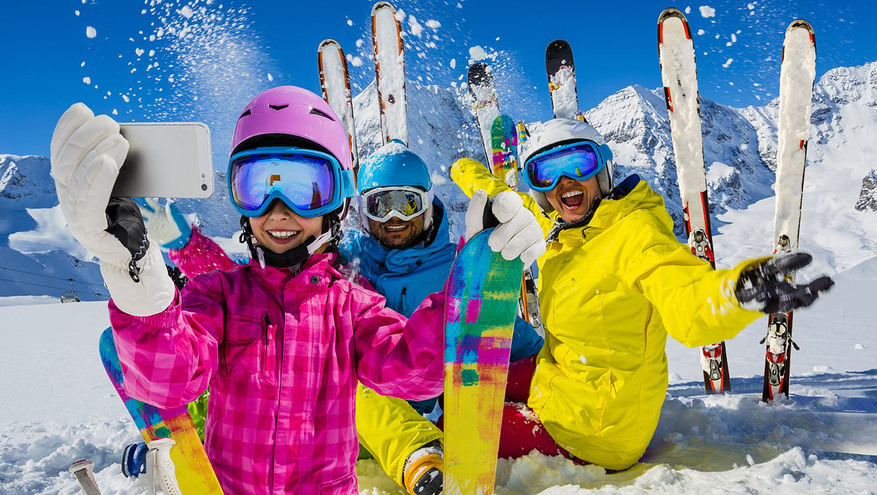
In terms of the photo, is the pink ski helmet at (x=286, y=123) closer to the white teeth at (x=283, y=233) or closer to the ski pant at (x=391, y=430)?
the white teeth at (x=283, y=233)

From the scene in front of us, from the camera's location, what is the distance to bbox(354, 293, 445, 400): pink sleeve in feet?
4.79

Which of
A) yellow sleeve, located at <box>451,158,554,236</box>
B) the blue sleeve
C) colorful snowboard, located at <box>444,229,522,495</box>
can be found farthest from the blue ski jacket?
colorful snowboard, located at <box>444,229,522,495</box>

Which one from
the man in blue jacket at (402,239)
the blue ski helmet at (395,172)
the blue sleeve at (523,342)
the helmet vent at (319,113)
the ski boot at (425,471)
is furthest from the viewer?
the blue sleeve at (523,342)

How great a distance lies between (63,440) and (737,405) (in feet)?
14.1

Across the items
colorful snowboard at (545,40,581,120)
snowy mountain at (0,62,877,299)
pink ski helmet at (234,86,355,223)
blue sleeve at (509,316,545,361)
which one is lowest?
blue sleeve at (509,316,545,361)

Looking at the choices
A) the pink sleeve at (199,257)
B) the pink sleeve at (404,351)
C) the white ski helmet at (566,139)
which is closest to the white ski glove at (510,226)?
A: the pink sleeve at (404,351)

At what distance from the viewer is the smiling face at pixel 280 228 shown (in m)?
1.53

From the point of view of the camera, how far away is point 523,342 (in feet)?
10.4

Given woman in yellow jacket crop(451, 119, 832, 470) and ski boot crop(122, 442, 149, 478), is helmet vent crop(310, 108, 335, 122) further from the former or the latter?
woman in yellow jacket crop(451, 119, 832, 470)

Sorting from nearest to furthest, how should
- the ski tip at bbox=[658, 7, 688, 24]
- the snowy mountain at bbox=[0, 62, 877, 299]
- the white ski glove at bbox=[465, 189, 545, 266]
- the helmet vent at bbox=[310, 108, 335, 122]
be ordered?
the white ski glove at bbox=[465, 189, 545, 266] → the helmet vent at bbox=[310, 108, 335, 122] → the ski tip at bbox=[658, 7, 688, 24] → the snowy mountain at bbox=[0, 62, 877, 299]

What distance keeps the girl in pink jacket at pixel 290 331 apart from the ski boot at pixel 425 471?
0.60 meters

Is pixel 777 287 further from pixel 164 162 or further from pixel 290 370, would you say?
pixel 164 162

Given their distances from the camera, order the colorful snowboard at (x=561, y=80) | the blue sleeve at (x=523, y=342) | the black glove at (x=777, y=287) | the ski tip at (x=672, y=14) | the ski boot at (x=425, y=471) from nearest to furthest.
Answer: the black glove at (x=777, y=287), the ski boot at (x=425, y=471), the blue sleeve at (x=523, y=342), the ski tip at (x=672, y=14), the colorful snowboard at (x=561, y=80)

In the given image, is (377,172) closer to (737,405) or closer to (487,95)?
(737,405)
